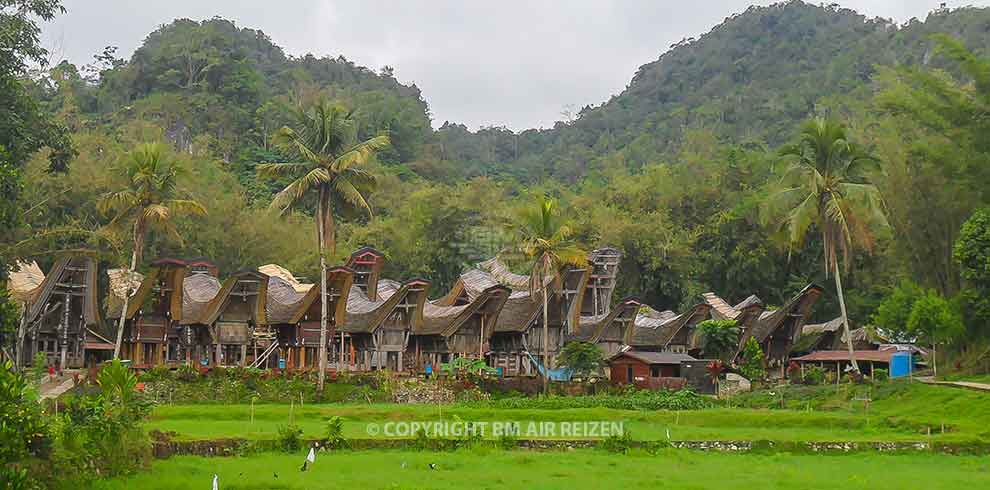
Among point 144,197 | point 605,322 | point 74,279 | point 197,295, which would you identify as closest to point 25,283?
point 74,279

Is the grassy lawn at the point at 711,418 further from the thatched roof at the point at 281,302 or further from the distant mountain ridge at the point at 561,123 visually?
the distant mountain ridge at the point at 561,123

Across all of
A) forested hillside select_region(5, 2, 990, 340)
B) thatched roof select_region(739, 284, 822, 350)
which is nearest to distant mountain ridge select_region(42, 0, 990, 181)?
forested hillside select_region(5, 2, 990, 340)

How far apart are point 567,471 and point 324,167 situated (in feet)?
73.9

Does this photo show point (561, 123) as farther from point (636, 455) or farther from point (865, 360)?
point (636, 455)

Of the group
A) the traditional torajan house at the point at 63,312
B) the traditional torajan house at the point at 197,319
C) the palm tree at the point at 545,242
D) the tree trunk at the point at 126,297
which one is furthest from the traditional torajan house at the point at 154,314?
the palm tree at the point at 545,242

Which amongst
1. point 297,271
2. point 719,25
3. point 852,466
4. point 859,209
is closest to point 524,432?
point 852,466

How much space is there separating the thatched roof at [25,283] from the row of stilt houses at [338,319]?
93 mm

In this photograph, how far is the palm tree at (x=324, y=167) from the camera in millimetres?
41500

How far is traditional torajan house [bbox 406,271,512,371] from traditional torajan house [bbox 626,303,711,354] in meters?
8.21

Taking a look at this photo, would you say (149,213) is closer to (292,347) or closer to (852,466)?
(292,347)

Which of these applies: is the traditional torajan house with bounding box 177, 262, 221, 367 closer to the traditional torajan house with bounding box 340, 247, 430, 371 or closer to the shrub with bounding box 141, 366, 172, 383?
the shrub with bounding box 141, 366, 172, 383

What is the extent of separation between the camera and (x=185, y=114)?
9325cm

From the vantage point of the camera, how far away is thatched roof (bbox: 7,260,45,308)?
42.7m
